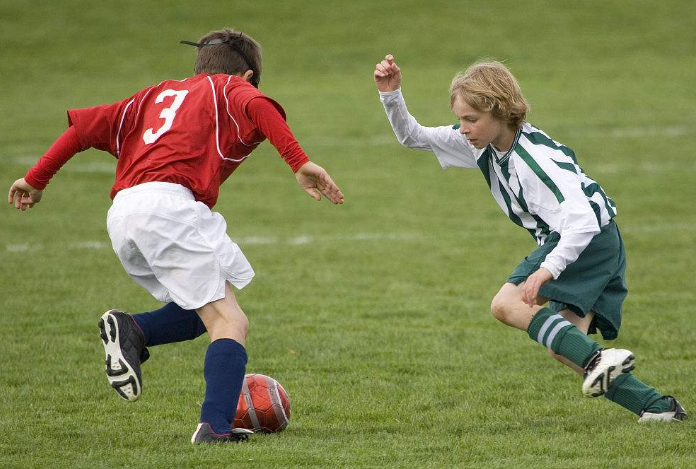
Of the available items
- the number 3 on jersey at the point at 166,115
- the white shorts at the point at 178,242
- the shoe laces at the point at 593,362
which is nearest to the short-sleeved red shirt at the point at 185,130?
the number 3 on jersey at the point at 166,115

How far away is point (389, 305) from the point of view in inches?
296

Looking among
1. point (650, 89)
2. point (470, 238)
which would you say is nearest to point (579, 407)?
point (470, 238)

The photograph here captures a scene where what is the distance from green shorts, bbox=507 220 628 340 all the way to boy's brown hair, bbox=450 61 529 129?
1.80ft

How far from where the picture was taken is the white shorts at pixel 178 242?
14.0 feet

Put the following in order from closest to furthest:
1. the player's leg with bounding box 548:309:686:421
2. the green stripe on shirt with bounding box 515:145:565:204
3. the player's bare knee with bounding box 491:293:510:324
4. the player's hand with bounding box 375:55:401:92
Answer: the green stripe on shirt with bounding box 515:145:565:204 → the player's bare knee with bounding box 491:293:510:324 → the player's leg with bounding box 548:309:686:421 → the player's hand with bounding box 375:55:401:92

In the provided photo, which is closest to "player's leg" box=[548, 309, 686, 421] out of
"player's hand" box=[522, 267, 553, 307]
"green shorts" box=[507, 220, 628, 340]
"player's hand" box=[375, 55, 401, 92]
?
"green shorts" box=[507, 220, 628, 340]

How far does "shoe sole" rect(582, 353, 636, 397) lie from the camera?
4113 millimetres

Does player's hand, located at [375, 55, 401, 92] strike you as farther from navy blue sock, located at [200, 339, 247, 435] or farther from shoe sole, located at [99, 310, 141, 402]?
shoe sole, located at [99, 310, 141, 402]

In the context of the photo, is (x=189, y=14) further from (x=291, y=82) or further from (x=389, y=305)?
(x=389, y=305)

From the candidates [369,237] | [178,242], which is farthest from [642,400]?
[369,237]

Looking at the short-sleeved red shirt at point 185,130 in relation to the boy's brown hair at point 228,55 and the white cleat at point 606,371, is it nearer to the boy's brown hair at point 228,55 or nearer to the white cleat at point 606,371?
the boy's brown hair at point 228,55

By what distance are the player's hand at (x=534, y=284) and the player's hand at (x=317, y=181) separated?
811 millimetres

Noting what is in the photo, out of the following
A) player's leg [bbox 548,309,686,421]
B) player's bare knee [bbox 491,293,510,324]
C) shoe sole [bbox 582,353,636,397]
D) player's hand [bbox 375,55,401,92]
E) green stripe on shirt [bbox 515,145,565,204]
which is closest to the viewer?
shoe sole [bbox 582,353,636,397]

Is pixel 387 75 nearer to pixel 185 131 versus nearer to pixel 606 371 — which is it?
pixel 185 131
